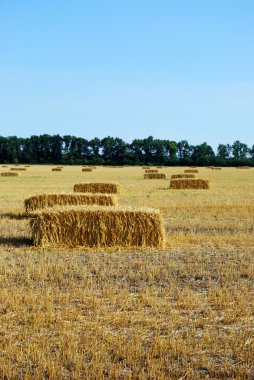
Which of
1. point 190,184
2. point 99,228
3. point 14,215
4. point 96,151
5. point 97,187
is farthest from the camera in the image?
point 96,151

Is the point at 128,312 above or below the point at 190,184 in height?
below

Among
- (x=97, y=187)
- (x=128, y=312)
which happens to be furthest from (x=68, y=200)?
(x=128, y=312)

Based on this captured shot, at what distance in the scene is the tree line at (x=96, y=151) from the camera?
130m

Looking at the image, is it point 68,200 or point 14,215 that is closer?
point 68,200

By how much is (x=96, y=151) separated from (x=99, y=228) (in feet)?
422

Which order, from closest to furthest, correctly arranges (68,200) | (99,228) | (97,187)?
(99,228), (68,200), (97,187)

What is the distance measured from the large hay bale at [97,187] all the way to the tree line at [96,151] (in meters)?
96.7

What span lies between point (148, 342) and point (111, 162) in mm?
122366

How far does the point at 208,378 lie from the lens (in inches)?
222

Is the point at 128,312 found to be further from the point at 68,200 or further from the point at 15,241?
the point at 68,200

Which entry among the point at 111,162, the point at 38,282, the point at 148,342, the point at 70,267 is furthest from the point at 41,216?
the point at 111,162

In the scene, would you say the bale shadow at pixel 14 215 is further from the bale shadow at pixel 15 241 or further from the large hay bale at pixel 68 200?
the bale shadow at pixel 15 241

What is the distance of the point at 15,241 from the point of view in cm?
1340

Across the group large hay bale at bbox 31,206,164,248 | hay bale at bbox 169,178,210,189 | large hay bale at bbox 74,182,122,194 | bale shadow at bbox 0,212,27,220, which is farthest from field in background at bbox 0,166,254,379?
hay bale at bbox 169,178,210,189
